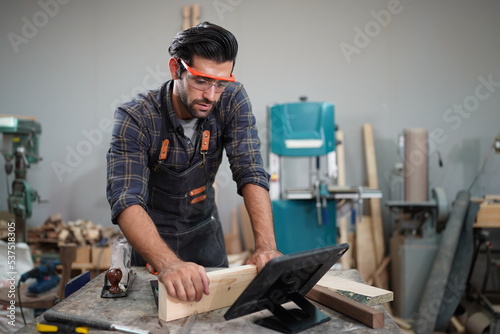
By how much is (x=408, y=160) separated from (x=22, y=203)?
3.05 meters

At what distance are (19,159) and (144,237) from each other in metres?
2.59

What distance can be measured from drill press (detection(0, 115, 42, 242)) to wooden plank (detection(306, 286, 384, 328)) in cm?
286

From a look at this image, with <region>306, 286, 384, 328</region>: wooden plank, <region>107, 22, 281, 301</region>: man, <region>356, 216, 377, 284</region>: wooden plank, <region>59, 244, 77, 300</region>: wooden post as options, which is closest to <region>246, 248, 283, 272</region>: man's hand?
<region>107, 22, 281, 301</region>: man

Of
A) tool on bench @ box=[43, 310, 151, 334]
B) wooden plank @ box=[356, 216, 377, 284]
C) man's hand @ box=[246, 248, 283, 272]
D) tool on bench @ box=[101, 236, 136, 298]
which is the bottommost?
wooden plank @ box=[356, 216, 377, 284]

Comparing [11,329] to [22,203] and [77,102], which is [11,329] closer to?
[22,203]

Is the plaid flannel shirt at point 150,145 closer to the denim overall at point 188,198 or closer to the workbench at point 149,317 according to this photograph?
the denim overall at point 188,198

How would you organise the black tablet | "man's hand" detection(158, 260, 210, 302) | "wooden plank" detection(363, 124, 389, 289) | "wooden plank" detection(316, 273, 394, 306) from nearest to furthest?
the black tablet
"man's hand" detection(158, 260, 210, 302)
"wooden plank" detection(316, 273, 394, 306)
"wooden plank" detection(363, 124, 389, 289)

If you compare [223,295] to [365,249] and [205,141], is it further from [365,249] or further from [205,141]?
[365,249]

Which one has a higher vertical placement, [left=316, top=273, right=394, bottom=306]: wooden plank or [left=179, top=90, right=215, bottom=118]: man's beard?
[left=179, top=90, right=215, bottom=118]: man's beard

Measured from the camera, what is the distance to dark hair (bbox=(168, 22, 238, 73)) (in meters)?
1.57

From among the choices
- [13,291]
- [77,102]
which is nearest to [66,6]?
[77,102]

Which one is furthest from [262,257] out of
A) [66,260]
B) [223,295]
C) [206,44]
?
[66,260]

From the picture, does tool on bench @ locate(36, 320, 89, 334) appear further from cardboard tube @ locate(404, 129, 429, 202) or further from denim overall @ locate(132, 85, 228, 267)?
cardboard tube @ locate(404, 129, 429, 202)

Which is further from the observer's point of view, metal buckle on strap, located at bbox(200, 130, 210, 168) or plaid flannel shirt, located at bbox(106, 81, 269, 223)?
metal buckle on strap, located at bbox(200, 130, 210, 168)
